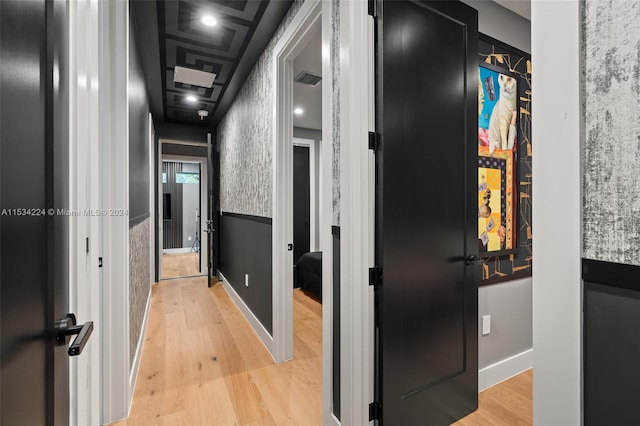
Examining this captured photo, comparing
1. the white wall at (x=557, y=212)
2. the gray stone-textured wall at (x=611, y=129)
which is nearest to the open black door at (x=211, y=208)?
the white wall at (x=557, y=212)

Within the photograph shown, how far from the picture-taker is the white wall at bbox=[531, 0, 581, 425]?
23.4 inches

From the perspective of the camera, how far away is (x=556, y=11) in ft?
2.00

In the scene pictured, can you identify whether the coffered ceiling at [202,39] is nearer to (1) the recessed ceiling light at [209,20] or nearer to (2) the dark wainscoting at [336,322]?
(1) the recessed ceiling light at [209,20]

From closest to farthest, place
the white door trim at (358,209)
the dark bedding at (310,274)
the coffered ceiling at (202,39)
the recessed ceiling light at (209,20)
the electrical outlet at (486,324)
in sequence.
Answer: the white door trim at (358,209) → the electrical outlet at (486,324) → the coffered ceiling at (202,39) → the recessed ceiling light at (209,20) → the dark bedding at (310,274)

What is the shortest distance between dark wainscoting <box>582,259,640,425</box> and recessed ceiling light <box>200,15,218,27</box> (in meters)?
2.66

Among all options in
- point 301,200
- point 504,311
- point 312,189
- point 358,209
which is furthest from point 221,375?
point 312,189

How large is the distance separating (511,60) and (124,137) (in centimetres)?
260

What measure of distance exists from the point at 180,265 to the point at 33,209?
21.2 feet

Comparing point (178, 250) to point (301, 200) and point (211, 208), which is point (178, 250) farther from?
point (301, 200)

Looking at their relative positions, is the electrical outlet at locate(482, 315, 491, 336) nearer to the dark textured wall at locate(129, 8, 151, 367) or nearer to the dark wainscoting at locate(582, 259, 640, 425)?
the dark wainscoting at locate(582, 259, 640, 425)

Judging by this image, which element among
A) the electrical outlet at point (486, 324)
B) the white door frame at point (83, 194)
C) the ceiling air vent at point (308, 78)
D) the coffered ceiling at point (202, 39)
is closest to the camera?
the white door frame at point (83, 194)

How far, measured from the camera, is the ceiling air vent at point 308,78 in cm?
333

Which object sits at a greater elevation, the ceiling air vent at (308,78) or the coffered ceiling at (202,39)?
the ceiling air vent at (308,78)

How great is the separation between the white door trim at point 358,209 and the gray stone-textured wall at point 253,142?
0.88m
